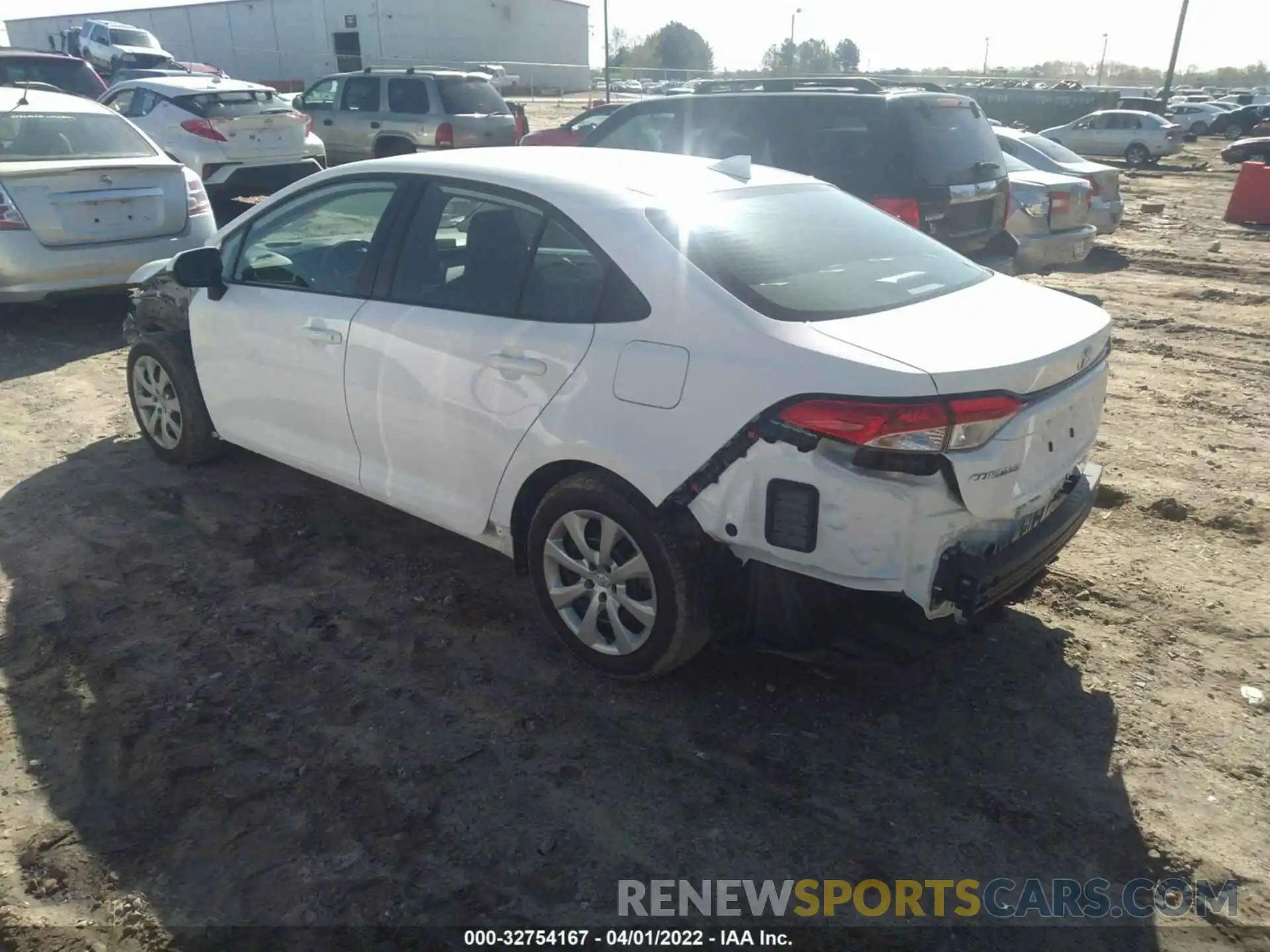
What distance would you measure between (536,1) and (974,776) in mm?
64250

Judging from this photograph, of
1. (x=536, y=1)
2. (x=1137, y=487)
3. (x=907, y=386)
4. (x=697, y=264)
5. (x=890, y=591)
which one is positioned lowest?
(x=1137, y=487)

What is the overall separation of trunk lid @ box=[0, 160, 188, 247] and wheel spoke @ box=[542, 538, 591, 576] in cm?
544

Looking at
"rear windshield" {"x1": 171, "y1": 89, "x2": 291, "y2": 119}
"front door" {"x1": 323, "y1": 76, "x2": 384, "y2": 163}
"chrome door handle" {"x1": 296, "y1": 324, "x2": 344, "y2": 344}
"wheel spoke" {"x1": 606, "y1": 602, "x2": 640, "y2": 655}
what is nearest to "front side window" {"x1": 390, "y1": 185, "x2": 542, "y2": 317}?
"chrome door handle" {"x1": 296, "y1": 324, "x2": 344, "y2": 344}

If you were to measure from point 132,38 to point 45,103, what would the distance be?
1273 inches

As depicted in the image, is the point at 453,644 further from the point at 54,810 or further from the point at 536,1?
the point at 536,1

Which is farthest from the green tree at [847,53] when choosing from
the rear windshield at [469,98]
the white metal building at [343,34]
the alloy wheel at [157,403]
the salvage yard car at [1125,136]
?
the alloy wheel at [157,403]

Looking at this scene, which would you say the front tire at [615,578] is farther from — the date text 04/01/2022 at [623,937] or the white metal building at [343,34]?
the white metal building at [343,34]

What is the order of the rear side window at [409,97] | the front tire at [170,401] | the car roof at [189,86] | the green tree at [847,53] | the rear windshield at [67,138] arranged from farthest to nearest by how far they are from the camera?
1. the green tree at [847,53]
2. the rear side window at [409,97]
3. the car roof at [189,86]
4. the rear windshield at [67,138]
5. the front tire at [170,401]

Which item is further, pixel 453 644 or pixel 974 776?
pixel 453 644

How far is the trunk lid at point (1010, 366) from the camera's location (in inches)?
108

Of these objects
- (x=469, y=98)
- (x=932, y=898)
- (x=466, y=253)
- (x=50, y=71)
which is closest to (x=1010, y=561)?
(x=932, y=898)

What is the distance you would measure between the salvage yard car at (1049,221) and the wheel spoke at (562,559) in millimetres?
7364

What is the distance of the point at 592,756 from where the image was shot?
3.10m

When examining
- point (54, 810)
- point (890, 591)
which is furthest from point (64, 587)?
point (890, 591)
